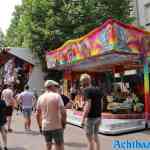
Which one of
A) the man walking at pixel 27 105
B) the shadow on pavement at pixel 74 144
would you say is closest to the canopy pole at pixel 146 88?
the shadow on pavement at pixel 74 144

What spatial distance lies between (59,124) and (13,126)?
8.77 metres

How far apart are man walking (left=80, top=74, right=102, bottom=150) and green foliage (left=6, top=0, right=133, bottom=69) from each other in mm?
15094

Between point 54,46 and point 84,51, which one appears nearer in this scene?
point 84,51

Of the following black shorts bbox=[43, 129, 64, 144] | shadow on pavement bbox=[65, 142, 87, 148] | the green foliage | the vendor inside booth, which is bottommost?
shadow on pavement bbox=[65, 142, 87, 148]

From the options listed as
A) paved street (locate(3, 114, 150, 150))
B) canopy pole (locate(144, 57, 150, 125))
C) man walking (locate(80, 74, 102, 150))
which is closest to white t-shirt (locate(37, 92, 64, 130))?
man walking (locate(80, 74, 102, 150))

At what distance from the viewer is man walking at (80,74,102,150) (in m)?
8.28

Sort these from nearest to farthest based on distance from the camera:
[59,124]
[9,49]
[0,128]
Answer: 1. [59,124]
2. [0,128]
3. [9,49]

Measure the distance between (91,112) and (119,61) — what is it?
785cm

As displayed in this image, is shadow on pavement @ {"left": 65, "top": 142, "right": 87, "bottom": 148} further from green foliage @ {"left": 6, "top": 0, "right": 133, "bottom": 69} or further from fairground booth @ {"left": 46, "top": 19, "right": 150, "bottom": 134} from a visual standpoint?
green foliage @ {"left": 6, "top": 0, "right": 133, "bottom": 69}

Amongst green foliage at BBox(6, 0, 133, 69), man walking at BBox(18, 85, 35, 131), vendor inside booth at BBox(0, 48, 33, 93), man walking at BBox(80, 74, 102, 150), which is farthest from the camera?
vendor inside booth at BBox(0, 48, 33, 93)

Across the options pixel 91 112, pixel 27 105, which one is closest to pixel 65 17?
pixel 27 105

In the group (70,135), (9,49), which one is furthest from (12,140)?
(9,49)

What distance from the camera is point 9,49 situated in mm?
26188

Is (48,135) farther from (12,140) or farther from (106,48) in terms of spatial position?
(106,48)
